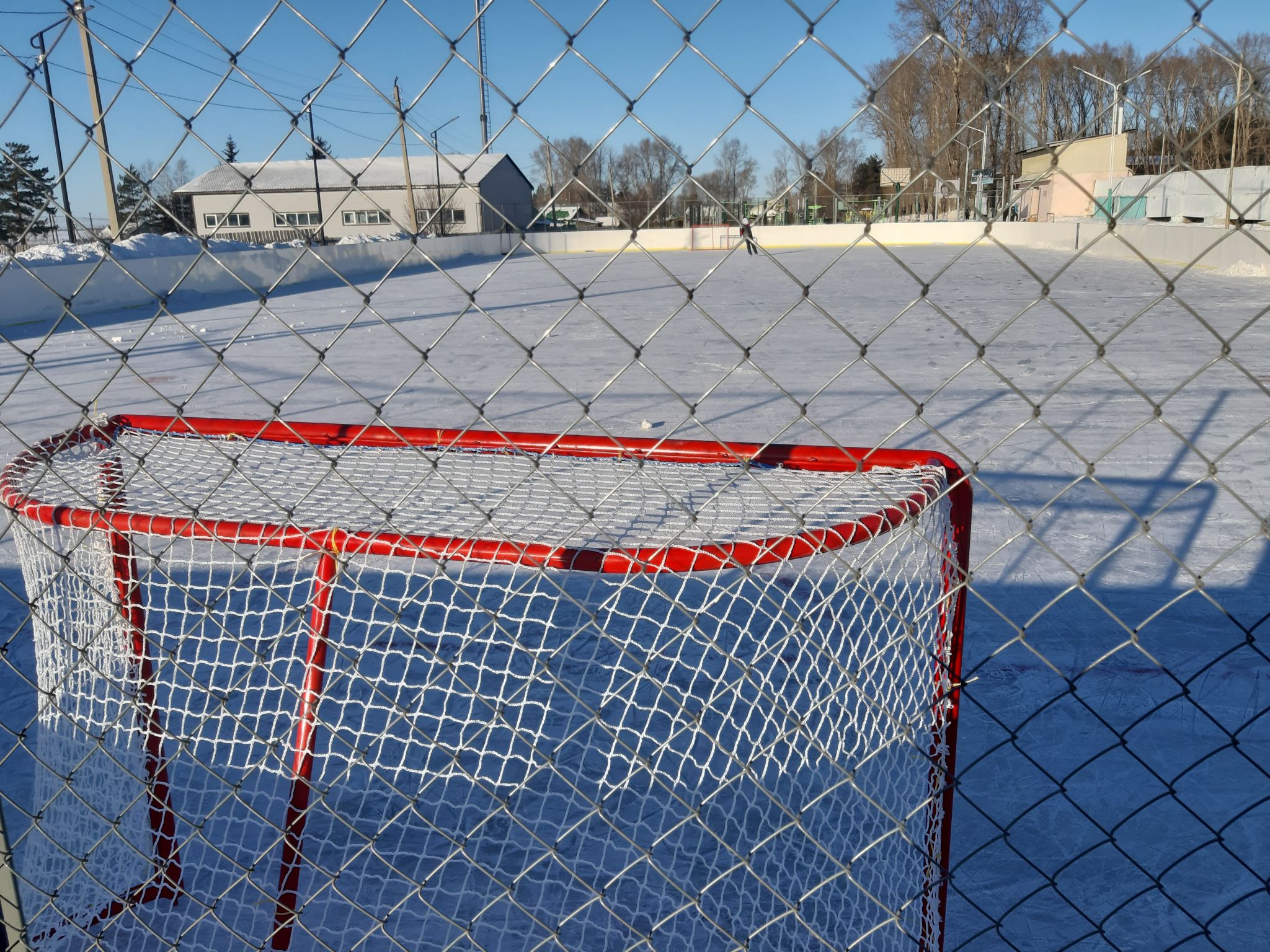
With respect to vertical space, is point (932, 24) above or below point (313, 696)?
above

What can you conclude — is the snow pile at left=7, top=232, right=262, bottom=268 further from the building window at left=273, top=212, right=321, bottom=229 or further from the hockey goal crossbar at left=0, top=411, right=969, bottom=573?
the building window at left=273, top=212, right=321, bottom=229

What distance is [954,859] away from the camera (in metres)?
2.43

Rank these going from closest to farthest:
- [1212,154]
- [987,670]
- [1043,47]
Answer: [1043,47]
[1212,154]
[987,670]

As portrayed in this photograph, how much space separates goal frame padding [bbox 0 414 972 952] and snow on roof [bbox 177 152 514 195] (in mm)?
463

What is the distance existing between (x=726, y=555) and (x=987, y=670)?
82.0 inches

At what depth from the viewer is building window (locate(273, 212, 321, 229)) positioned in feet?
4.87

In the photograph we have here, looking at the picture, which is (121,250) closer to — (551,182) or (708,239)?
(551,182)

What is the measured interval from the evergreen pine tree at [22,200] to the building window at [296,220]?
1.21 feet

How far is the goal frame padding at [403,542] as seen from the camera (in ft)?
5.26

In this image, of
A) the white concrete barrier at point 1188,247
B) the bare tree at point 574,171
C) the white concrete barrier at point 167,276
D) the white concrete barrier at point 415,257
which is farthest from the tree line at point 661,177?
the white concrete barrier at point 1188,247

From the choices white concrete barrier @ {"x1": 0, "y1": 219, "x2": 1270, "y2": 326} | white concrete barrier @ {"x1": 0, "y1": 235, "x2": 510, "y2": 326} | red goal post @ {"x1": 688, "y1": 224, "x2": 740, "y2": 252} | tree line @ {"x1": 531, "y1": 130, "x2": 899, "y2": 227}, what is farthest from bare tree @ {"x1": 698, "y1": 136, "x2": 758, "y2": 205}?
red goal post @ {"x1": 688, "y1": 224, "x2": 740, "y2": 252}

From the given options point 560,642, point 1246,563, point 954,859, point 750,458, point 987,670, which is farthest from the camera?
point 1246,563

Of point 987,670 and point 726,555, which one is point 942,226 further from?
point 726,555

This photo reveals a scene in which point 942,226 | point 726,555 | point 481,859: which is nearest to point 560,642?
point 481,859
